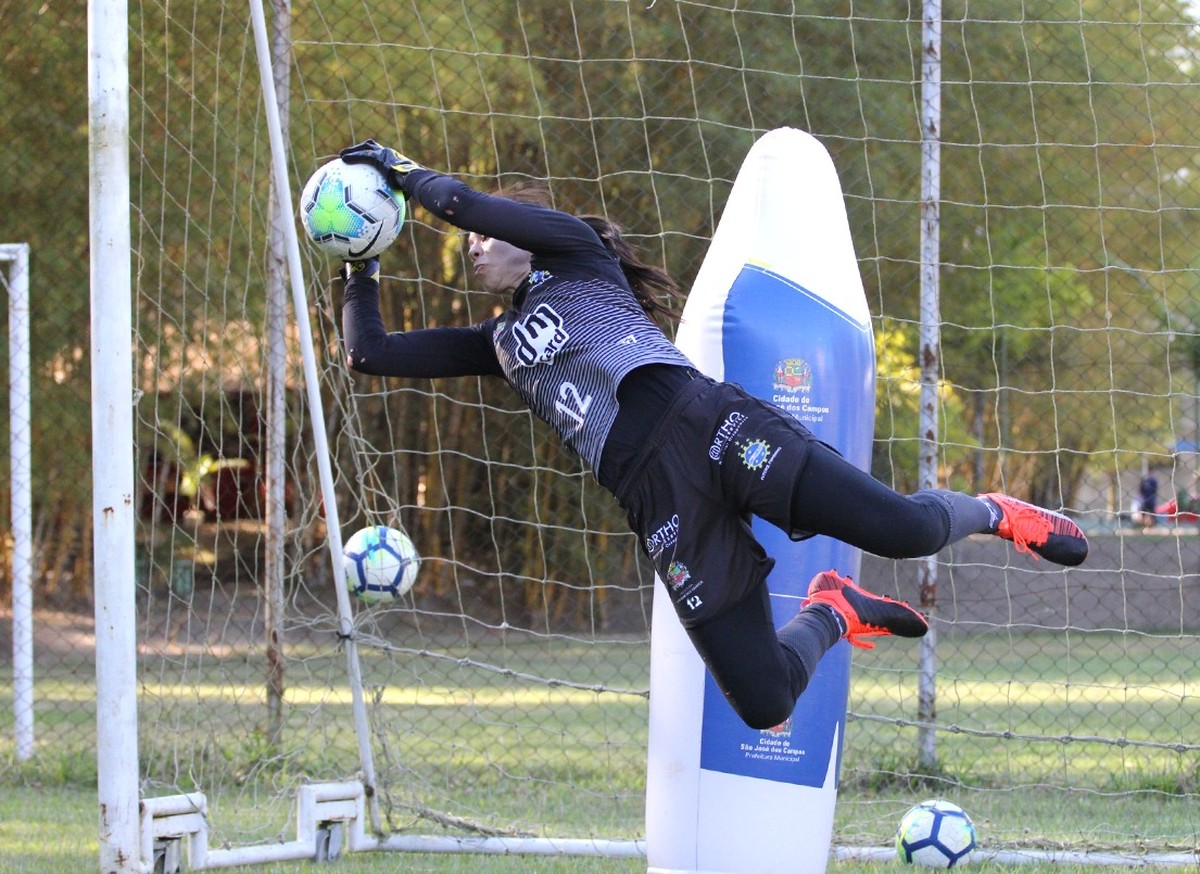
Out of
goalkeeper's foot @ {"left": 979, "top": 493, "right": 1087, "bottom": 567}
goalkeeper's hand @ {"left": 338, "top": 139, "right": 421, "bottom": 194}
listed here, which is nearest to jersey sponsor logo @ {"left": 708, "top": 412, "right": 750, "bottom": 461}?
goalkeeper's foot @ {"left": 979, "top": 493, "right": 1087, "bottom": 567}

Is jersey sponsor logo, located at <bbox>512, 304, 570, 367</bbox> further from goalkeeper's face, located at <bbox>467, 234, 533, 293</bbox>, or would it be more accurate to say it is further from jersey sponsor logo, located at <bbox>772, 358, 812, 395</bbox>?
jersey sponsor logo, located at <bbox>772, 358, 812, 395</bbox>

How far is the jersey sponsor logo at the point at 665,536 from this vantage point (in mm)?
3486

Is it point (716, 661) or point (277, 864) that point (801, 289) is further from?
point (277, 864)

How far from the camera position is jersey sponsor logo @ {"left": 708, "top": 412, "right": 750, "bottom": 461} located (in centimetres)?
344

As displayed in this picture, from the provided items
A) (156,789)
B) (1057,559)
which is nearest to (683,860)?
(1057,559)

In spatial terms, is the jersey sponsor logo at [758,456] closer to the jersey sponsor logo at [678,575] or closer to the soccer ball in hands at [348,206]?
the jersey sponsor logo at [678,575]

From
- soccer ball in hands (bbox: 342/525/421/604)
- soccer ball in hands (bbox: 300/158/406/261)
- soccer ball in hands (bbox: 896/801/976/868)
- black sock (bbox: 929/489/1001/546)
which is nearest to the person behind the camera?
black sock (bbox: 929/489/1001/546)

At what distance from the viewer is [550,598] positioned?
9.60 meters

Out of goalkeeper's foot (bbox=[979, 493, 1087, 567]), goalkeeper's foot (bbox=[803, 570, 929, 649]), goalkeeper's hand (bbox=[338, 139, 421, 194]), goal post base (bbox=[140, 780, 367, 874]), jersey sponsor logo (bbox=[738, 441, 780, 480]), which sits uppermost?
goalkeeper's hand (bbox=[338, 139, 421, 194])

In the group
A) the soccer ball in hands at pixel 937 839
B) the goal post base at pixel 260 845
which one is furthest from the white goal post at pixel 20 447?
the soccer ball in hands at pixel 937 839

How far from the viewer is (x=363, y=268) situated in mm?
4250

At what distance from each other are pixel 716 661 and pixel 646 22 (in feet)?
15.4

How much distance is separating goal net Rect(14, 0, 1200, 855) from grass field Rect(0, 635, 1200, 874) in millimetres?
37

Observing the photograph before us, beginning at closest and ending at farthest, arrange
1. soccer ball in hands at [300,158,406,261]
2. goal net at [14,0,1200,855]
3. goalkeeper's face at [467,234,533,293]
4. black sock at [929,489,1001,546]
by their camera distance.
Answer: black sock at [929,489,1001,546] → goalkeeper's face at [467,234,533,293] → soccer ball in hands at [300,158,406,261] → goal net at [14,0,1200,855]
